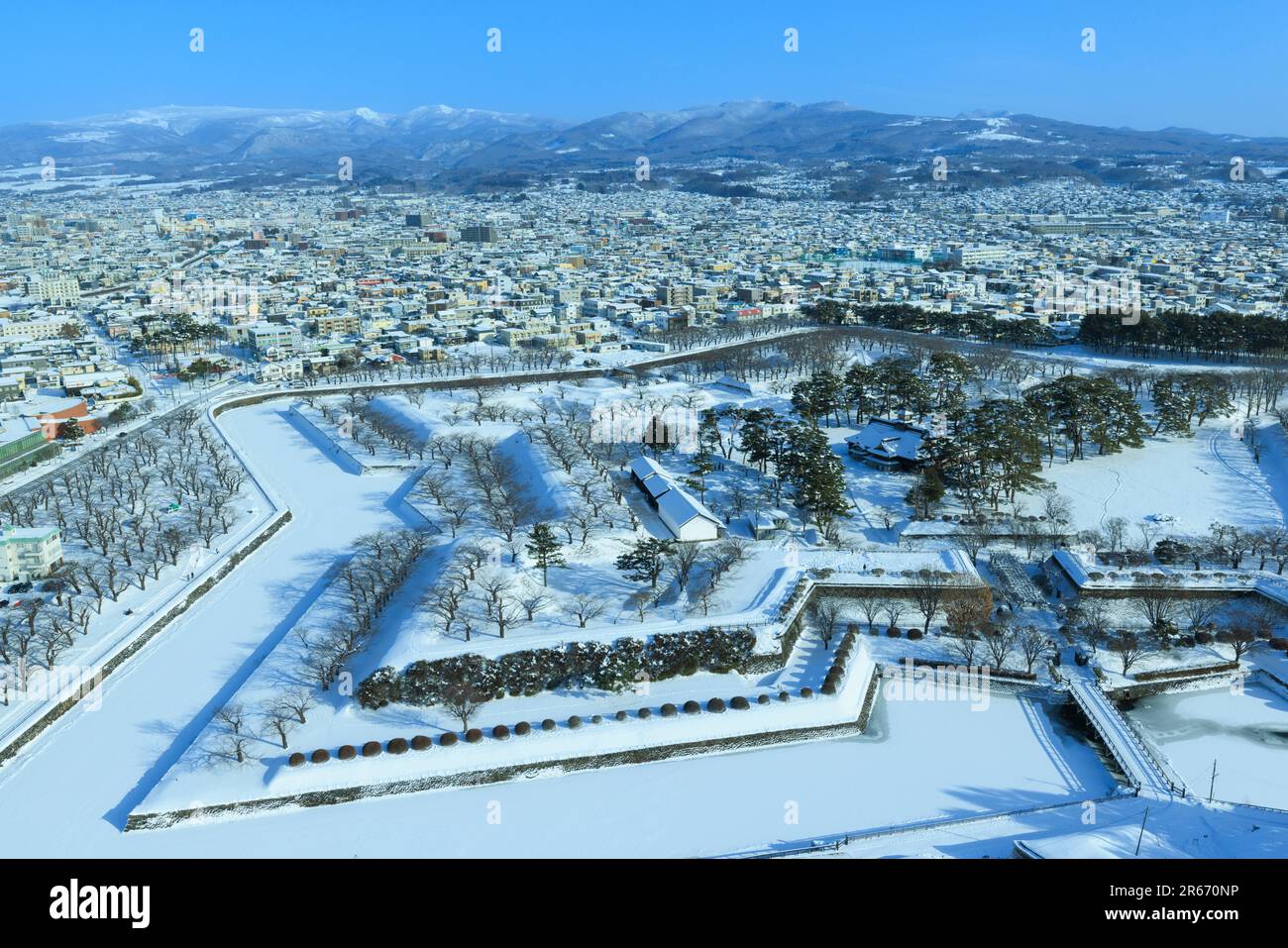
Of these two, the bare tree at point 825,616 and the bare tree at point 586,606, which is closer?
the bare tree at point 586,606

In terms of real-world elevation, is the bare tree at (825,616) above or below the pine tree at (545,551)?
below

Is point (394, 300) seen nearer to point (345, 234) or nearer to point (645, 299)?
point (645, 299)

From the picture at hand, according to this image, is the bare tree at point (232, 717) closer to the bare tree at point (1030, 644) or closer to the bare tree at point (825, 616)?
the bare tree at point (825, 616)

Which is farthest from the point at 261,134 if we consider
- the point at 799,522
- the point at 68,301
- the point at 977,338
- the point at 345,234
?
the point at 799,522

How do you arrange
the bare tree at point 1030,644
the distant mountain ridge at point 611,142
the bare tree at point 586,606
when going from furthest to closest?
the distant mountain ridge at point 611,142 → the bare tree at point 586,606 → the bare tree at point 1030,644

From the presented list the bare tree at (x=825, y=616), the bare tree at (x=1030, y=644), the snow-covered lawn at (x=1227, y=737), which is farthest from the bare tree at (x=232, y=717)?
the snow-covered lawn at (x=1227, y=737)

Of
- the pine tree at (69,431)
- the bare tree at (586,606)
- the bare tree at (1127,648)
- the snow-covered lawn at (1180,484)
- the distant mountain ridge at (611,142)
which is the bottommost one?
the bare tree at (1127,648)

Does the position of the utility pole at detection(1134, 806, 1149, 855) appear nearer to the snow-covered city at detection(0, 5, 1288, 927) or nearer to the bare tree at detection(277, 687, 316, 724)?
the snow-covered city at detection(0, 5, 1288, 927)
